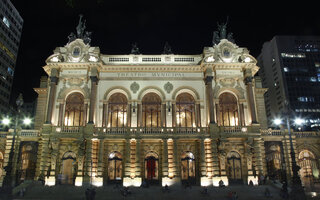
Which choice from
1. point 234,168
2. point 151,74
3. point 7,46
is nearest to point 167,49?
point 151,74

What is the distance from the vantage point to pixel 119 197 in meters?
24.8

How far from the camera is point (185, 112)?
34.1 meters

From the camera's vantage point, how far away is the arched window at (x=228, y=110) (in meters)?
33.9

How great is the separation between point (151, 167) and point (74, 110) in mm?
11731

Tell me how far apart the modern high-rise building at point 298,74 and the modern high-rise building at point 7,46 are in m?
68.8

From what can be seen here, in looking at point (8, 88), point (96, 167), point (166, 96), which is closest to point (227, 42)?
point (166, 96)

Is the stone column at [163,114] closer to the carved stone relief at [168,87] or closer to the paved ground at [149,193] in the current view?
the carved stone relief at [168,87]

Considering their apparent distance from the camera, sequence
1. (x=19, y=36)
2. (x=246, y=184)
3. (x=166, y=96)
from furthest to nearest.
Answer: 1. (x=19, y=36)
2. (x=166, y=96)
3. (x=246, y=184)

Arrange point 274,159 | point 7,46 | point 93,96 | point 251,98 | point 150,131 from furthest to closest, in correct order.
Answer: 1. point 7,46
2. point 274,159
3. point 251,98
4. point 93,96
5. point 150,131

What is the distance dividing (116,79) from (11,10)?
158ft

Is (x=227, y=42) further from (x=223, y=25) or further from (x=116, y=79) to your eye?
(x=116, y=79)

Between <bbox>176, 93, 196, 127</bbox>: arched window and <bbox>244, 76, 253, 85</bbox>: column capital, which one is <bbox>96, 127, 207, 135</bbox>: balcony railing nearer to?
<bbox>176, 93, 196, 127</bbox>: arched window

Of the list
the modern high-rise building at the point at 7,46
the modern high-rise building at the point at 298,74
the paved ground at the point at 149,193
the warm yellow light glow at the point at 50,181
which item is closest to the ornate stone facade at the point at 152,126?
the warm yellow light glow at the point at 50,181

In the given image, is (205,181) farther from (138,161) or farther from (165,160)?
(138,161)
